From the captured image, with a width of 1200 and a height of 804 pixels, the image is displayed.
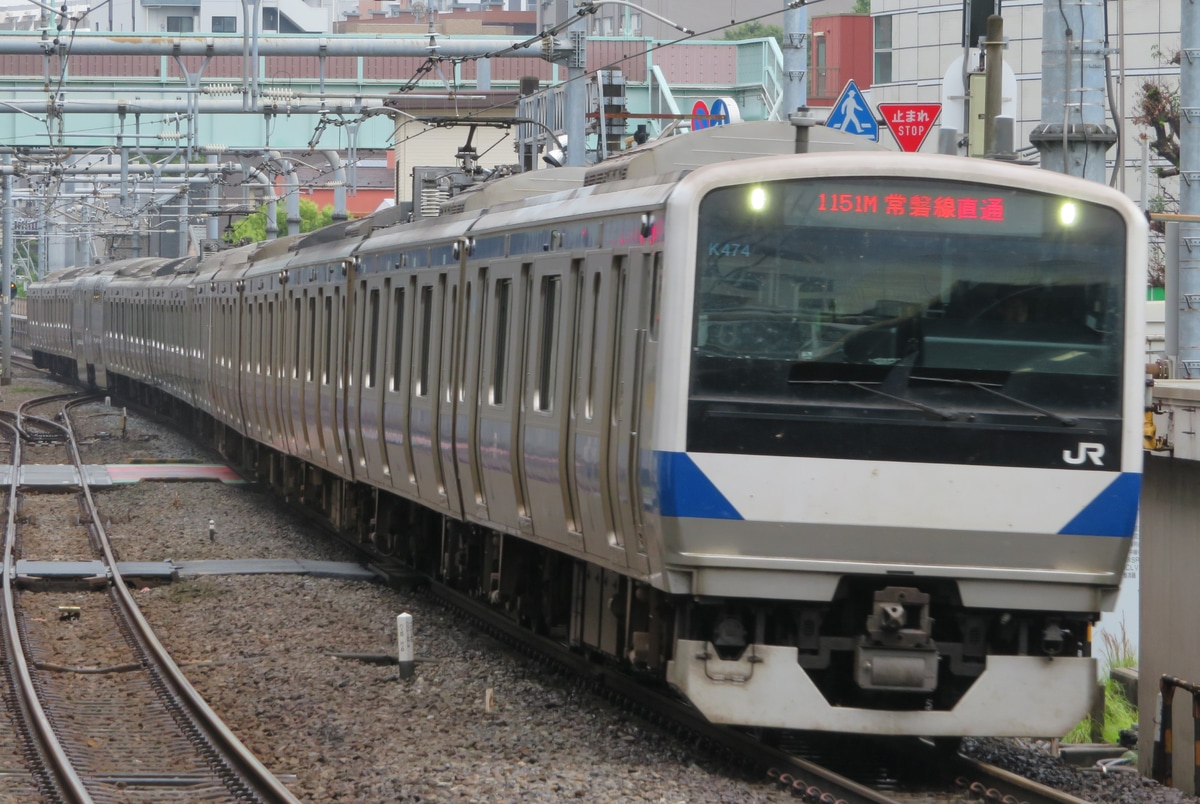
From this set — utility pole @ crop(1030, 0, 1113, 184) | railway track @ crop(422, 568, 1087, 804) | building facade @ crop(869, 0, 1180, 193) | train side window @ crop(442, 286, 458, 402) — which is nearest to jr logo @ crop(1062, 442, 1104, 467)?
railway track @ crop(422, 568, 1087, 804)

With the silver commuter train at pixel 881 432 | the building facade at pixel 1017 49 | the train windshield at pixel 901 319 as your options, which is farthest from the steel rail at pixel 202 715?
the building facade at pixel 1017 49

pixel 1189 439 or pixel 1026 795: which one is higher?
pixel 1189 439

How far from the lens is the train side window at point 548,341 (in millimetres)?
9836

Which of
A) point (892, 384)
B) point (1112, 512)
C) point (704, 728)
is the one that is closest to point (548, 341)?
point (704, 728)

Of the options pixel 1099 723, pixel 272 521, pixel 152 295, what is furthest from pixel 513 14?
pixel 1099 723

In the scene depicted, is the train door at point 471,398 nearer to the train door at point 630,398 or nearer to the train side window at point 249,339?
the train door at point 630,398

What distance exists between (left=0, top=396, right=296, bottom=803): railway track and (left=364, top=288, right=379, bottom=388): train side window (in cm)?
240

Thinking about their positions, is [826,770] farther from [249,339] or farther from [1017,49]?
[1017,49]

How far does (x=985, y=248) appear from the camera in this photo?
317 inches

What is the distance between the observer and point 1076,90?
9852 mm

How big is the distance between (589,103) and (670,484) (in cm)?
2482

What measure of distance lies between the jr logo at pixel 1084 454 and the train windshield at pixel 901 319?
6 cm

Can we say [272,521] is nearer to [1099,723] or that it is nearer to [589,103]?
[1099,723]

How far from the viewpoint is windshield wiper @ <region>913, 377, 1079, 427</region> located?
26.2 feet
